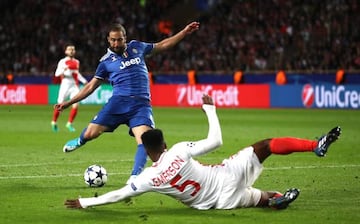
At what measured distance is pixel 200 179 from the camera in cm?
878

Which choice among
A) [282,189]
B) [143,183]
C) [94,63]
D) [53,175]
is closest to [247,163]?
[143,183]

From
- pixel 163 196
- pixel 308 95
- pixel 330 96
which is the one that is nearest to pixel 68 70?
pixel 330 96

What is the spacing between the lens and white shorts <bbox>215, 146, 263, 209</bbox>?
8.89 metres

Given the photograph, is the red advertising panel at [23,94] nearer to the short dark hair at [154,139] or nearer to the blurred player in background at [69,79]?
the blurred player in background at [69,79]

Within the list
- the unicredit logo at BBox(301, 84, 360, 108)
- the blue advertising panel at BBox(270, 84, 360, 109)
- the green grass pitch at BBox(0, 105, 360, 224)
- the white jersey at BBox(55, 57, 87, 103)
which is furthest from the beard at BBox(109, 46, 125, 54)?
the unicredit logo at BBox(301, 84, 360, 108)

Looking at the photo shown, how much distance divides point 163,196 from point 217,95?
79.6 ft

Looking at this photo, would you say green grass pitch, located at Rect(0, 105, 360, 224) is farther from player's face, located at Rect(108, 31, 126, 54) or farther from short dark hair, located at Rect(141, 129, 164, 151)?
player's face, located at Rect(108, 31, 126, 54)

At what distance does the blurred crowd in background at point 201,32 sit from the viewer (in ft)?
113

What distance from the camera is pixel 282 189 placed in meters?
10.8

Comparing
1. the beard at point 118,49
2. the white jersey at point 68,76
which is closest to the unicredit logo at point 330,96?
the white jersey at point 68,76

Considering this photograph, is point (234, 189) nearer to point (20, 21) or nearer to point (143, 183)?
point (143, 183)

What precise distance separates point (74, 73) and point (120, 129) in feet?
7.33

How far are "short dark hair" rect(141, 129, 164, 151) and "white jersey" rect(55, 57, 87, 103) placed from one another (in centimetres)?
1430

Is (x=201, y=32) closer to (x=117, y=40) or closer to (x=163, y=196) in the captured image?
(x=117, y=40)
